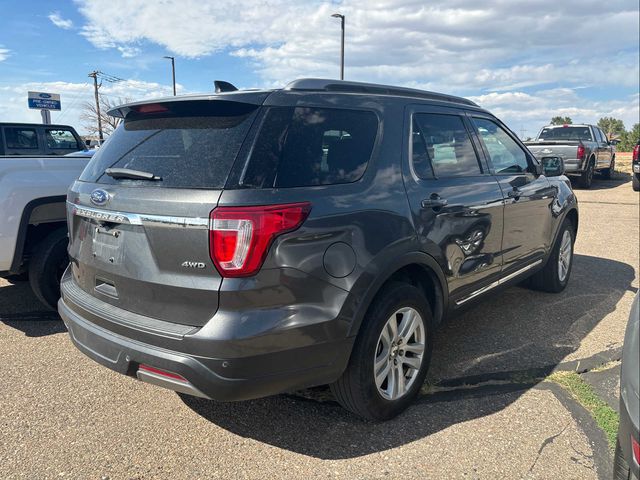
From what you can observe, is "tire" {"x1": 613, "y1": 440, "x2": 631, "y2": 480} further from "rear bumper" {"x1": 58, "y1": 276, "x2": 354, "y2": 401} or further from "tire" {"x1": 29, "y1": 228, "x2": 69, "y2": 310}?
"tire" {"x1": 29, "y1": 228, "x2": 69, "y2": 310}

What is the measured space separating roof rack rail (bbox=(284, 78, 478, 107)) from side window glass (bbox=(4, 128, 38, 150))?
8387 mm

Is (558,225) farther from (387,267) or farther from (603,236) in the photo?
(603,236)

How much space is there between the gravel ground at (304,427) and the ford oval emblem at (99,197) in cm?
130

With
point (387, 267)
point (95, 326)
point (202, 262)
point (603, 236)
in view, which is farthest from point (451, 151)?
point (603, 236)

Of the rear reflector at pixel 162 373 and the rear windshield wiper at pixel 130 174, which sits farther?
the rear windshield wiper at pixel 130 174

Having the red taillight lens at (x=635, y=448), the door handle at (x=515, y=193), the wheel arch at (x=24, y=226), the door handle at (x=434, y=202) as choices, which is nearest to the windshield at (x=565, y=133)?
the door handle at (x=515, y=193)

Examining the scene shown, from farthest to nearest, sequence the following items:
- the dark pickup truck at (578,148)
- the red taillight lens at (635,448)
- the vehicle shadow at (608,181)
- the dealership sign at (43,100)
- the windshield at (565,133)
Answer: the dealership sign at (43,100)
the vehicle shadow at (608,181)
the windshield at (565,133)
the dark pickup truck at (578,148)
the red taillight lens at (635,448)

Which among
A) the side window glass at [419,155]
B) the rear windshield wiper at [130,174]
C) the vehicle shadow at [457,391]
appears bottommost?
the vehicle shadow at [457,391]

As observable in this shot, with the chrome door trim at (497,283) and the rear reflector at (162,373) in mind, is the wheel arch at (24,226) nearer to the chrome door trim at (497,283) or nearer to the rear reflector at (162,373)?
the rear reflector at (162,373)

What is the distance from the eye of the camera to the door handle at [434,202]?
3104 mm

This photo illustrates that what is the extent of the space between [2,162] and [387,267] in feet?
11.2

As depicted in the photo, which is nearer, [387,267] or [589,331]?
[387,267]

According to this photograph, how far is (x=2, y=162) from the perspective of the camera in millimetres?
4219

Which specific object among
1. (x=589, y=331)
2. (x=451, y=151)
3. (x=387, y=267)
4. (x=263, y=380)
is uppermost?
(x=451, y=151)
